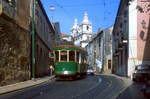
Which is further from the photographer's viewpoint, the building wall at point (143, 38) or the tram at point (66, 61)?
the building wall at point (143, 38)

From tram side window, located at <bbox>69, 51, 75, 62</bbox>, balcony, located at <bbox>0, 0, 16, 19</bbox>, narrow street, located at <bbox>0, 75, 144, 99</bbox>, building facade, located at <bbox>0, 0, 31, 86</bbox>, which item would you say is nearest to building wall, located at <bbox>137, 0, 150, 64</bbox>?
tram side window, located at <bbox>69, 51, 75, 62</bbox>

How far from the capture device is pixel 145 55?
42656mm

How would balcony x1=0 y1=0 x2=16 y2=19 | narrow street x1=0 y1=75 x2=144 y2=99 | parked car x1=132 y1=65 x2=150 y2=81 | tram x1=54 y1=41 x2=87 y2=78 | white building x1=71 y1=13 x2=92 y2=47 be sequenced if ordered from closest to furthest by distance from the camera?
narrow street x1=0 y1=75 x2=144 y2=99, balcony x1=0 y1=0 x2=16 y2=19, tram x1=54 y1=41 x2=87 y2=78, parked car x1=132 y1=65 x2=150 y2=81, white building x1=71 y1=13 x2=92 y2=47

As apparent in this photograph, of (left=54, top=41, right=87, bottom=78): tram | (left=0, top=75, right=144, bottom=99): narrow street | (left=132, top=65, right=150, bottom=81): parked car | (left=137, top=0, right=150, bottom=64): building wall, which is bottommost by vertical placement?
(left=0, top=75, right=144, bottom=99): narrow street

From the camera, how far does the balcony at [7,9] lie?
905 inches

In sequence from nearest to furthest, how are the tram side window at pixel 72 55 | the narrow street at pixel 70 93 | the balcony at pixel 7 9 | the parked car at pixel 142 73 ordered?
the narrow street at pixel 70 93 → the balcony at pixel 7 9 → the tram side window at pixel 72 55 → the parked car at pixel 142 73

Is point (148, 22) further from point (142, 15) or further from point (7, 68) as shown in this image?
point (7, 68)

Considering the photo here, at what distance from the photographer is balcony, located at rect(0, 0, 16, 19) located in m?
23.0

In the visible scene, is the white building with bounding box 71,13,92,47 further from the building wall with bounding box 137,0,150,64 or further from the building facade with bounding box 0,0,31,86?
the building facade with bounding box 0,0,31,86

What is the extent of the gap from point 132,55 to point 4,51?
23.1 m

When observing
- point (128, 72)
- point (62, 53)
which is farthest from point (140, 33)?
point (62, 53)

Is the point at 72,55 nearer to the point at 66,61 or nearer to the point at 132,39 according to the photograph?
the point at 66,61

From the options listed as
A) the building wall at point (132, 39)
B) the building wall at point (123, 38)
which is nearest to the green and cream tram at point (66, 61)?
the building wall at point (123, 38)

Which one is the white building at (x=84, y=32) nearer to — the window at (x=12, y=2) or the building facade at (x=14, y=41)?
the building facade at (x=14, y=41)
